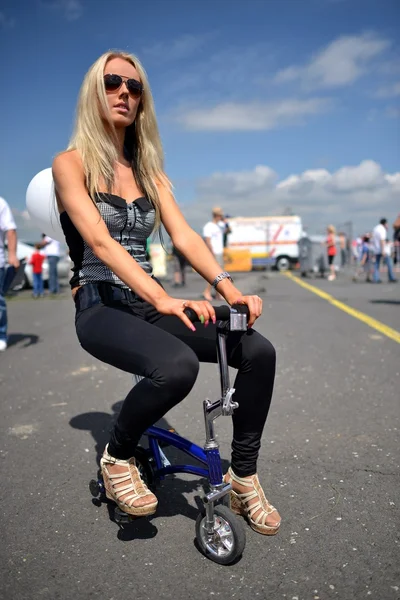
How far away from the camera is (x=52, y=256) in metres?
15.5

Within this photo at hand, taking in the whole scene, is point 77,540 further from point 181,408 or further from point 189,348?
point 181,408

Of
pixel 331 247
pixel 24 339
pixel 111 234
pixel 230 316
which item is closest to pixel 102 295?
pixel 111 234

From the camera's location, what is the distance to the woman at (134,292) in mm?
2354

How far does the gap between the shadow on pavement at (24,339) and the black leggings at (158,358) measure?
5.29 m

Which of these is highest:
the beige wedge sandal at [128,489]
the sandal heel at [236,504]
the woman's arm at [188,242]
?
the woman's arm at [188,242]

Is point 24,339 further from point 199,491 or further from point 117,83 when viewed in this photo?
point 117,83

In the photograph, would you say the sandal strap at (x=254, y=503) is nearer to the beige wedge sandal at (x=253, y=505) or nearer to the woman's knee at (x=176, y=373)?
the beige wedge sandal at (x=253, y=505)

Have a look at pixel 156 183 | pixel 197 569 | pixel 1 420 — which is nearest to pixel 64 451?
pixel 1 420

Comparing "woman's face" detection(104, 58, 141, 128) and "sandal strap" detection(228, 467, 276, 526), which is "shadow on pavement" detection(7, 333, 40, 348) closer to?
"woman's face" detection(104, 58, 141, 128)

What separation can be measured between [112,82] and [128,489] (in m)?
1.84

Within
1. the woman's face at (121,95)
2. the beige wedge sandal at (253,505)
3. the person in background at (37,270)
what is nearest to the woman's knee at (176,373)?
the beige wedge sandal at (253,505)

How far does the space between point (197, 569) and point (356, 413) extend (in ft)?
7.42

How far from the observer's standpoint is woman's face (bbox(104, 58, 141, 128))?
2.68 metres

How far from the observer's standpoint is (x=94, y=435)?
3967 millimetres
